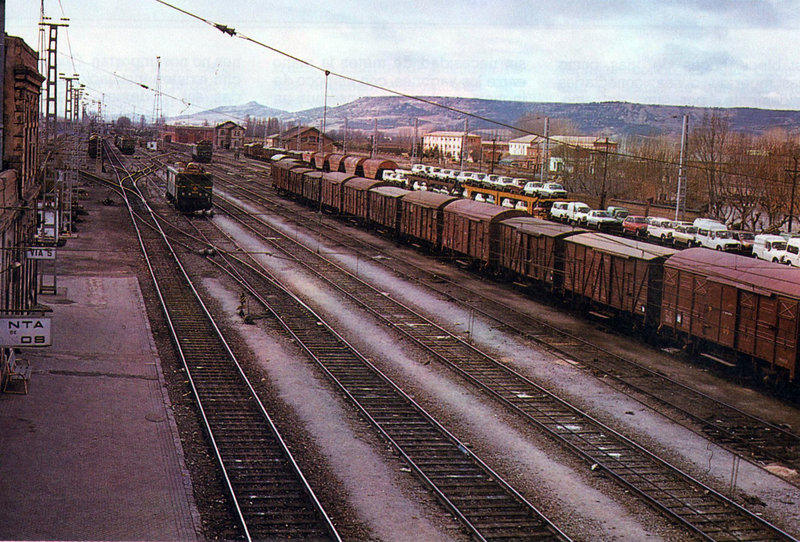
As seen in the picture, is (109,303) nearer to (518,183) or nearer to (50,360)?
(50,360)

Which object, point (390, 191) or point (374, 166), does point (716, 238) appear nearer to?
point (390, 191)

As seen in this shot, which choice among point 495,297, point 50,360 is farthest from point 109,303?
point 495,297

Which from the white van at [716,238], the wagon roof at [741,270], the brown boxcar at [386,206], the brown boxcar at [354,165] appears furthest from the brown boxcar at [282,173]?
the wagon roof at [741,270]

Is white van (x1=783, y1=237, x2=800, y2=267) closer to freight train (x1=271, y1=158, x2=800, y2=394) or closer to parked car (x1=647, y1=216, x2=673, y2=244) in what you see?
parked car (x1=647, y1=216, x2=673, y2=244)

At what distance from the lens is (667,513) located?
12422mm

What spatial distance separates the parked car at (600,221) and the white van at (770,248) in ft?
35.7

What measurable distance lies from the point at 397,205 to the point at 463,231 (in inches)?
358

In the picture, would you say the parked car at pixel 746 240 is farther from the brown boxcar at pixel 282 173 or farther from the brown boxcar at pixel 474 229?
the brown boxcar at pixel 282 173

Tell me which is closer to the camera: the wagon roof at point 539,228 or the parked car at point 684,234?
the wagon roof at point 539,228

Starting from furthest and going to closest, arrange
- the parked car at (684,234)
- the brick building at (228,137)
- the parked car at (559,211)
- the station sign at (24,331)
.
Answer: the brick building at (228,137) → the parked car at (559,211) → the parked car at (684,234) → the station sign at (24,331)

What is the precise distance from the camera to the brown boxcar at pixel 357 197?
4966 centimetres

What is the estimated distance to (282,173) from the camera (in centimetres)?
7025

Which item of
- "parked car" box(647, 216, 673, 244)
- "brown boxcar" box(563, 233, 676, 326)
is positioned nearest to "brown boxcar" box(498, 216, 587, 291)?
"brown boxcar" box(563, 233, 676, 326)

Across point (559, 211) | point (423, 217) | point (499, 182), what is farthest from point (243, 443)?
point (499, 182)
